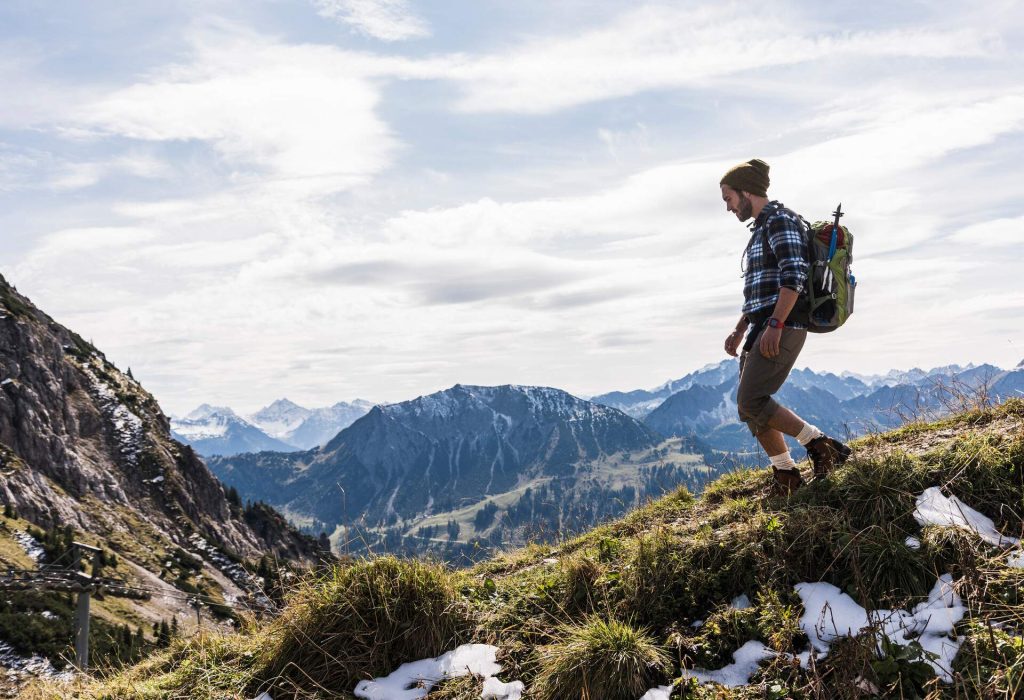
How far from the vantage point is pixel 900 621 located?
407 centimetres

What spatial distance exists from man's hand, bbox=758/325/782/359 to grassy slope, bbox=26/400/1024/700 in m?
1.43

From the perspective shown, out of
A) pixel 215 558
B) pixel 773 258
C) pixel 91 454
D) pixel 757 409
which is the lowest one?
pixel 215 558

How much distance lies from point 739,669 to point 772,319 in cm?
357

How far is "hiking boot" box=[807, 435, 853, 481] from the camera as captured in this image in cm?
667

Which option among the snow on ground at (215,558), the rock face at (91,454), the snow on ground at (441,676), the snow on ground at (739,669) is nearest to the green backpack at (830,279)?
the snow on ground at (739,669)

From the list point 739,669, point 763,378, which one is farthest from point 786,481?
point 739,669

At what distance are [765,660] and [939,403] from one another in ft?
20.9

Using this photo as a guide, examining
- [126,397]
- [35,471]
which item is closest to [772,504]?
[35,471]

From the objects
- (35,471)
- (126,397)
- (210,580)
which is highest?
(126,397)

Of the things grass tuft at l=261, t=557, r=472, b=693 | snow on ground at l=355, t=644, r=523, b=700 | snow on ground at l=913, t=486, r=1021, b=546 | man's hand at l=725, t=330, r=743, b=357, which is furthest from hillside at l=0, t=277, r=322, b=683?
snow on ground at l=913, t=486, r=1021, b=546

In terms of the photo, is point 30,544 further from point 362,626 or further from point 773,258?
point 773,258

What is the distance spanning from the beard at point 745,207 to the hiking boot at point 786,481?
3.01m

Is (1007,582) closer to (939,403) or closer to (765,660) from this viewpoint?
(765,660)

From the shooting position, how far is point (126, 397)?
162375 mm
